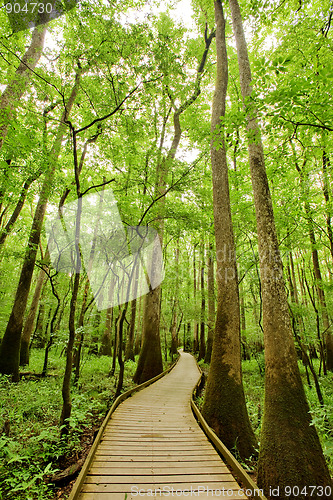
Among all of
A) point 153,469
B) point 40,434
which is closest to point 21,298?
point 40,434

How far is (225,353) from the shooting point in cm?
548

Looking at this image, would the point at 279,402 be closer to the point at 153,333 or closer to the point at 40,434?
the point at 40,434

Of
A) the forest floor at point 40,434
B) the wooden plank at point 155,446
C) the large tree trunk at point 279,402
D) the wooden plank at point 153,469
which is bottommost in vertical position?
the forest floor at point 40,434

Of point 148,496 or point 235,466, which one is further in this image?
point 235,466

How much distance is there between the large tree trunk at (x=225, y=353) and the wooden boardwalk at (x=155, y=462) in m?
0.63

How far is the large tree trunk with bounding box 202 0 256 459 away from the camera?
4.81m

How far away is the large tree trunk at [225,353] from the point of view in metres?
4.81

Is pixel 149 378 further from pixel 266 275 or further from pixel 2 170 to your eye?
pixel 2 170

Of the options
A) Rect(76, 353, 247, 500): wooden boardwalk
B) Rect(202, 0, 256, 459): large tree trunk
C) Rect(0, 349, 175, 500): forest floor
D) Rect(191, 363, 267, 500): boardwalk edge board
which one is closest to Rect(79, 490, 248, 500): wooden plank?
Rect(76, 353, 247, 500): wooden boardwalk

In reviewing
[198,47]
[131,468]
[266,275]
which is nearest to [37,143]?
[266,275]

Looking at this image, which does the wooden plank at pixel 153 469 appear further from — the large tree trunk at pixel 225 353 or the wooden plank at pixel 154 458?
the large tree trunk at pixel 225 353

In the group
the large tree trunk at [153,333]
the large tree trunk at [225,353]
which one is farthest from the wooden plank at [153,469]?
the large tree trunk at [153,333]

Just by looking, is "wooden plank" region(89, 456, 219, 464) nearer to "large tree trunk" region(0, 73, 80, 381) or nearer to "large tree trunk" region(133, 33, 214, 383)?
"large tree trunk" region(133, 33, 214, 383)

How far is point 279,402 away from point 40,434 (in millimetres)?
4885
